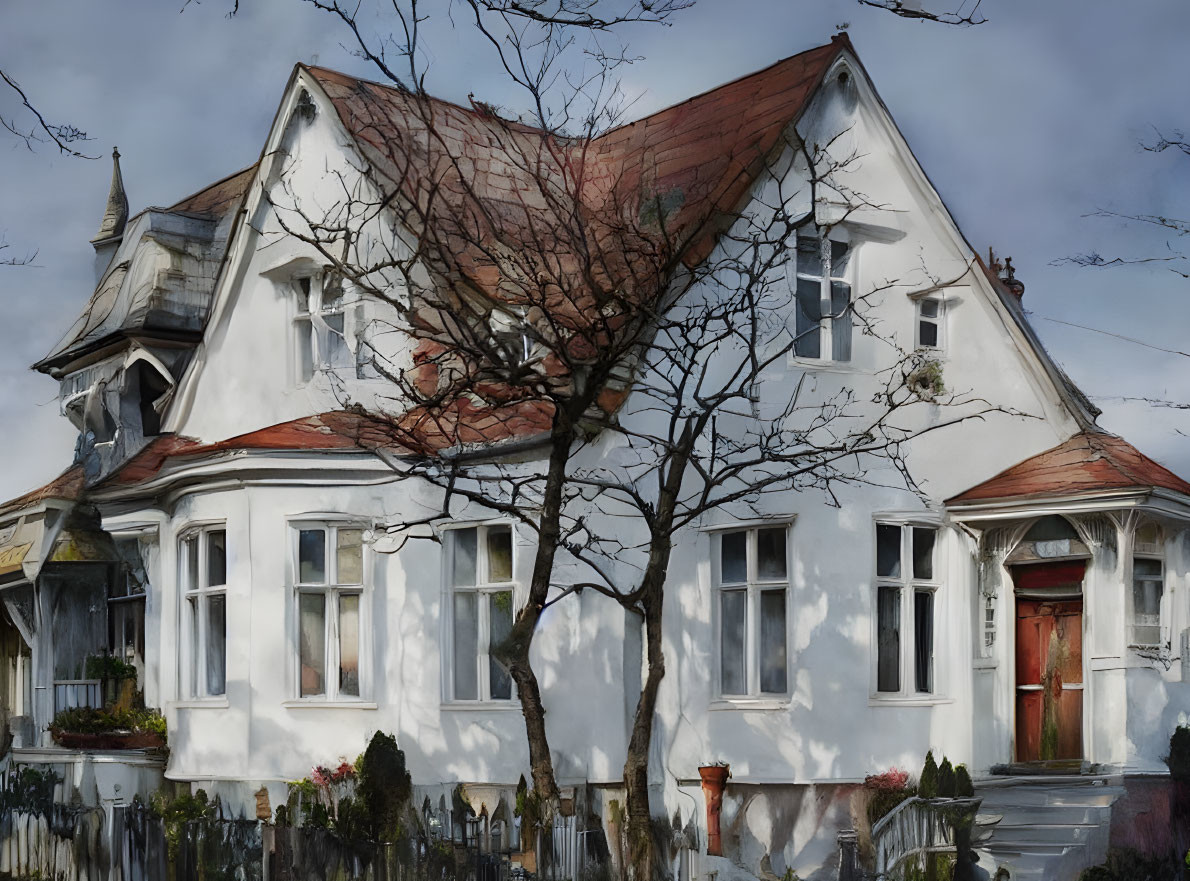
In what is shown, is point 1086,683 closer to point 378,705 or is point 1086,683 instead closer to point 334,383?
point 378,705

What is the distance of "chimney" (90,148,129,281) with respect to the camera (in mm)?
26206

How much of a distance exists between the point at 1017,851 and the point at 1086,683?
2619mm

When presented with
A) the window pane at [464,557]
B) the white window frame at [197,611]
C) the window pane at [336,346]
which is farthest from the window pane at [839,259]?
the white window frame at [197,611]

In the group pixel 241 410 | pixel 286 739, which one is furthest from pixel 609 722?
pixel 241 410

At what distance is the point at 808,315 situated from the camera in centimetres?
1708

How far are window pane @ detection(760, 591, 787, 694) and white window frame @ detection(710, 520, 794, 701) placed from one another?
49mm

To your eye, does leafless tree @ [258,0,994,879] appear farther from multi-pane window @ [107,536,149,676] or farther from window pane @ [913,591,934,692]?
multi-pane window @ [107,536,149,676]

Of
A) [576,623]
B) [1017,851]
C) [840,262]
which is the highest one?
[840,262]

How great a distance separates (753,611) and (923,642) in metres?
2.00

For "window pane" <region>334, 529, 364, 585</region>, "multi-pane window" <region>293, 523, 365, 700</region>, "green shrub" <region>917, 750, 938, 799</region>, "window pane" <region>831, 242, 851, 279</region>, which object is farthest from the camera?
"window pane" <region>334, 529, 364, 585</region>

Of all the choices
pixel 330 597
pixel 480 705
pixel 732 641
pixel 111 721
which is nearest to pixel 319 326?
pixel 330 597

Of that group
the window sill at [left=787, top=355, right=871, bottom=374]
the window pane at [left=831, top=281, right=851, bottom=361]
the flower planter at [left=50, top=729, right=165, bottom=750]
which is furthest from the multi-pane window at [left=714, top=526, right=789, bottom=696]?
the flower planter at [left=50, top=729, right=165, bottom=750]

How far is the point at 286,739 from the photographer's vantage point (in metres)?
17.5

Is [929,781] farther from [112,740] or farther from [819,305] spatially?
[112,740]
